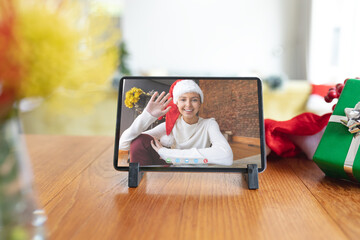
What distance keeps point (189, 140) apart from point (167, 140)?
0.04m

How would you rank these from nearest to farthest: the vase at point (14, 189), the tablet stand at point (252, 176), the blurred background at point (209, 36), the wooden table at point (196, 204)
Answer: the vase at point (14, 189) → the wooden table at point (196, 204) → the tablet stand at point (252, 176) → the blurred background at point (209, 36)

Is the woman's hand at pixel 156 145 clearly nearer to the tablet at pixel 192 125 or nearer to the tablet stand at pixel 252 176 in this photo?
the tablet at pixel 192 125

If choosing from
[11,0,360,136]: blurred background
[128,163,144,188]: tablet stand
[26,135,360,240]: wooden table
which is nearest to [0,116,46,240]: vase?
[26,135,360,240]: wooden table

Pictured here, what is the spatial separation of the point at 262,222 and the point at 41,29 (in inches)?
131

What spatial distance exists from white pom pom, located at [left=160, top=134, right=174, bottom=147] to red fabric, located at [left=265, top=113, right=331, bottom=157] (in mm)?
269

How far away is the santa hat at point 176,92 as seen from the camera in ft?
1.93

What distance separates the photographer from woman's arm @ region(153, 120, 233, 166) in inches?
22.6

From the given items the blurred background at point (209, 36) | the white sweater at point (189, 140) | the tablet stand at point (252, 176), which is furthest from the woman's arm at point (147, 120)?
the blurred background at point (209, 36)

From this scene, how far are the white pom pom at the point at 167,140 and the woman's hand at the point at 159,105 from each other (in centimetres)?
4

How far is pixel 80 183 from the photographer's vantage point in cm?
61

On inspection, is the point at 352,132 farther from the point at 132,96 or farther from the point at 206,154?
the point at 132,96

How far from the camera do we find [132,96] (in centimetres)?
61

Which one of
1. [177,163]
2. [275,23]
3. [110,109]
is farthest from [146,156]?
[275,23]

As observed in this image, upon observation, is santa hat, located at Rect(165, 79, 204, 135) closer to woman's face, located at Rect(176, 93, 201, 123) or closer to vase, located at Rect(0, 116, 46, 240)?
woman's face, located at Rect(176, 93, 201, 123)
